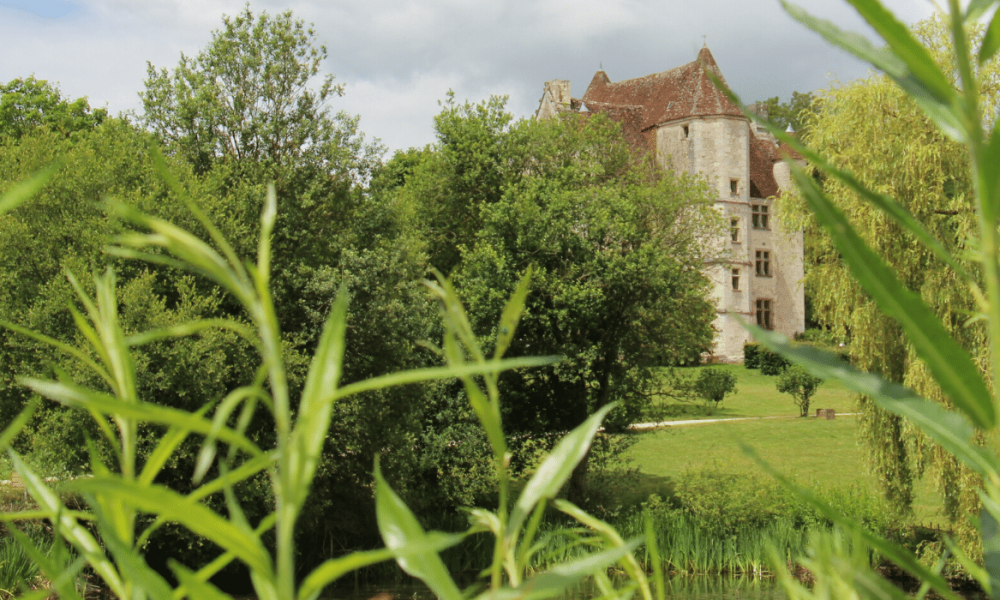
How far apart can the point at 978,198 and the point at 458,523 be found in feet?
63.8

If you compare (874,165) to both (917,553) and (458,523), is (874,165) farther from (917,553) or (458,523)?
(458,523)

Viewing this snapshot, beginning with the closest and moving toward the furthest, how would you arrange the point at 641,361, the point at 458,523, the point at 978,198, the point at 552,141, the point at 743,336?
the point at 978,198
the point at 458,523
the point at 641,361
the point at 552,141
the point at 743,336

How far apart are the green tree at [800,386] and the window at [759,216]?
571 inches

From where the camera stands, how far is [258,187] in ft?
54.1

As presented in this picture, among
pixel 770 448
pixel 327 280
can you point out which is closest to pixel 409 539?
pixel 327 280

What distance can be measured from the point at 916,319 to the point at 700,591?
Result: 15986 mm

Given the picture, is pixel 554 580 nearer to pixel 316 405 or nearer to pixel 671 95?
pixel 316 405

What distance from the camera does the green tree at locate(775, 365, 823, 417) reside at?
29.1m

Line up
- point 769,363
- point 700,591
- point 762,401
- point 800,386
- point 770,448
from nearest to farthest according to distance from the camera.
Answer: point 700,591 → point 770,448 → point 800,386 → point 762,401 → point 769,363

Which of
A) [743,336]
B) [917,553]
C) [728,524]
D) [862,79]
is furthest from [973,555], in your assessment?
[743,336]

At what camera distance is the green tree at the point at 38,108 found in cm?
3047

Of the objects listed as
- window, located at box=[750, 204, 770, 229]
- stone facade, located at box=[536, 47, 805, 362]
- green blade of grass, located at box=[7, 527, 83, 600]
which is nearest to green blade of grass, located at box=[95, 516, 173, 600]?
green blade of grass, located at box=[7, 527, 83, 600]

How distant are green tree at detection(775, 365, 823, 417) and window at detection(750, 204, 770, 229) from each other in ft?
47.6

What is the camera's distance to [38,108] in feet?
104
